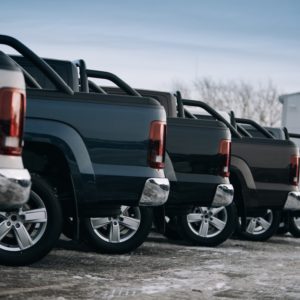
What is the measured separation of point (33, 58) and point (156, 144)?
1351mm

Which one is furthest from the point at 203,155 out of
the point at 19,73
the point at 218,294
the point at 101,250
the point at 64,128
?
the point at 19,73

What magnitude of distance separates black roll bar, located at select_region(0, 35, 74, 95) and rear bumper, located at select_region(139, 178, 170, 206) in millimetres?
1085

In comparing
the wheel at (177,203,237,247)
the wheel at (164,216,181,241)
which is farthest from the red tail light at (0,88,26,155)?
the wheel at (164,216,181,241)

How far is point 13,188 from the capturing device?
5941 mm

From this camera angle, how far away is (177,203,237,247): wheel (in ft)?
36.9

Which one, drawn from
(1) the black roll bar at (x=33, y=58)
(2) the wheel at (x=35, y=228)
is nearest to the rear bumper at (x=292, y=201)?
(1) the black roll bar at (x=33, y=58)

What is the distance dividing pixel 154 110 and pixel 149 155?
408 mm

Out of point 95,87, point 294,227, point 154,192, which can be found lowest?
point 294,227

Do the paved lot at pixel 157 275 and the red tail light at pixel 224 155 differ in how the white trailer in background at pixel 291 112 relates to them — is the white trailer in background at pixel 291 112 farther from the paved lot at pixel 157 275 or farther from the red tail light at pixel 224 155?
the paved lot at pixel 157 275

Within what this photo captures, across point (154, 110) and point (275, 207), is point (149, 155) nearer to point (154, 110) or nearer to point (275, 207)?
point (154, 110)

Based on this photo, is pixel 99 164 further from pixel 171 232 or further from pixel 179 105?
pixel 171 232

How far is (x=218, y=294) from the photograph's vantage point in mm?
7035

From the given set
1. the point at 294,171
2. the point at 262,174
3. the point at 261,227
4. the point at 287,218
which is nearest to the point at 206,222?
the point at 262,174

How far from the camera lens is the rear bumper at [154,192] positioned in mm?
8492
